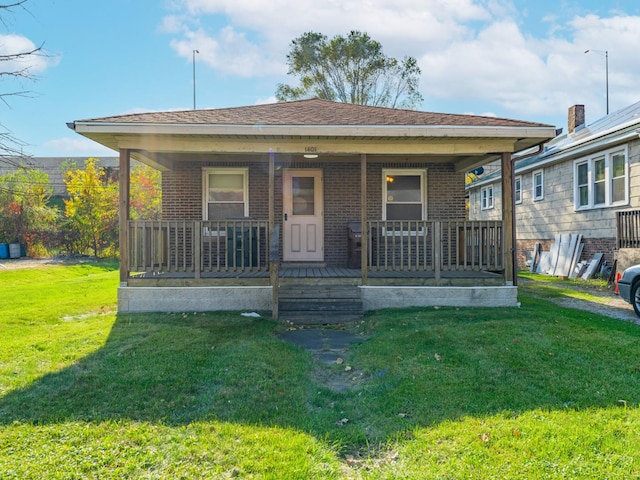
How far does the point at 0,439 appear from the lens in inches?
120

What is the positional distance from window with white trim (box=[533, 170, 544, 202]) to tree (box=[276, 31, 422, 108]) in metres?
14.7

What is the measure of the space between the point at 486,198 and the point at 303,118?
49.1ft

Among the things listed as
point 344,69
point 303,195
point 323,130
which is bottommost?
point 303,195

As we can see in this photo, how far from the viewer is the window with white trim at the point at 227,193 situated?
32.4 feet

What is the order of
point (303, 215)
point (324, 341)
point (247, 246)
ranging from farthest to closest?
point (303, 215) → point (247, 246) → point (324, 341)

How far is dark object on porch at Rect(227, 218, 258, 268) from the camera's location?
7844mm

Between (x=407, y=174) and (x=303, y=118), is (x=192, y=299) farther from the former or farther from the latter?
(x=407, y=174)

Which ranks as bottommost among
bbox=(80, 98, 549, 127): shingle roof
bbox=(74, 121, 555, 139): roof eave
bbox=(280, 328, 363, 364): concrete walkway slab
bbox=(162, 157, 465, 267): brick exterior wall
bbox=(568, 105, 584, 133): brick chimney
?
bbox=(280, 328, 363, 364): concrete walkway slab

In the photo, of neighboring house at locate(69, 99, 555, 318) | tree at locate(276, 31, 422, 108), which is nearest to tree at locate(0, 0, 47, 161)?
neighboring house at locate(69, 99, 555, 318)

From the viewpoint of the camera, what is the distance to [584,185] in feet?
43.5

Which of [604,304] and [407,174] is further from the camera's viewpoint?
[407,174]

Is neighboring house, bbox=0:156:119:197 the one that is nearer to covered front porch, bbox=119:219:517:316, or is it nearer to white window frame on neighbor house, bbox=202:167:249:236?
white window frame on neighbor house, bbox=202:167:249:236

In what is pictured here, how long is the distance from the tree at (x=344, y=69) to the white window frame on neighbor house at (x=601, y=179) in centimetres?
1720

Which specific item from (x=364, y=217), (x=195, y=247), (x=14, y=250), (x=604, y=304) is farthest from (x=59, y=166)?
(x=604, y=304)
